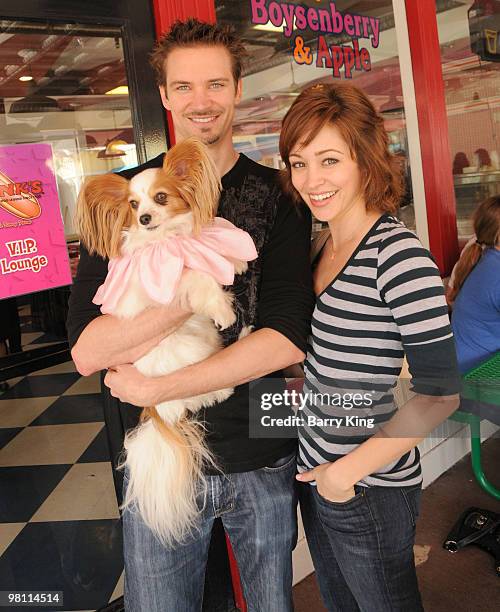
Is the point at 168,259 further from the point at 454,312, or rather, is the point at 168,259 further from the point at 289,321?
the point at 454,312

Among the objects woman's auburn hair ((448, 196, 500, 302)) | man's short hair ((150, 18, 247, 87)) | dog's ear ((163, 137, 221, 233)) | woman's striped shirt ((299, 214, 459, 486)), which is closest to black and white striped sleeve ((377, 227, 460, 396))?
woman's striped shirt ((299, 214, 459, 486))

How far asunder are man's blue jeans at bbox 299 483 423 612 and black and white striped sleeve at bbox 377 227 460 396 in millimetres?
280

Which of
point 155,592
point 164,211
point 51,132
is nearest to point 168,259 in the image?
point 164,211

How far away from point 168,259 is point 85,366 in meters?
0.31

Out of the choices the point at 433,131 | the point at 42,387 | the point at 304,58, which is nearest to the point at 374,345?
the point at 304,58

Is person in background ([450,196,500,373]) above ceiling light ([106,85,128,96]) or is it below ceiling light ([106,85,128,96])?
below

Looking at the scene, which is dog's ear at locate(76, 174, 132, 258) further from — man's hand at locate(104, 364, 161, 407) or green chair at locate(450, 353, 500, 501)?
green chair at locate(450, 353, 500, 501)

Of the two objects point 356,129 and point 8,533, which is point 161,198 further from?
point 8,533

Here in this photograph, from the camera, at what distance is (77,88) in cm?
192

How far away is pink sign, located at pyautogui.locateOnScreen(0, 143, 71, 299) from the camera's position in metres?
1.77

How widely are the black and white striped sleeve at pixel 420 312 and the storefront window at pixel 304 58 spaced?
1.41 m

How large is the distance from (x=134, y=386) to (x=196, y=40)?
0.80 meters

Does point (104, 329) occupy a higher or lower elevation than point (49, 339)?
higher

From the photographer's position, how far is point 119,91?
1958mm
